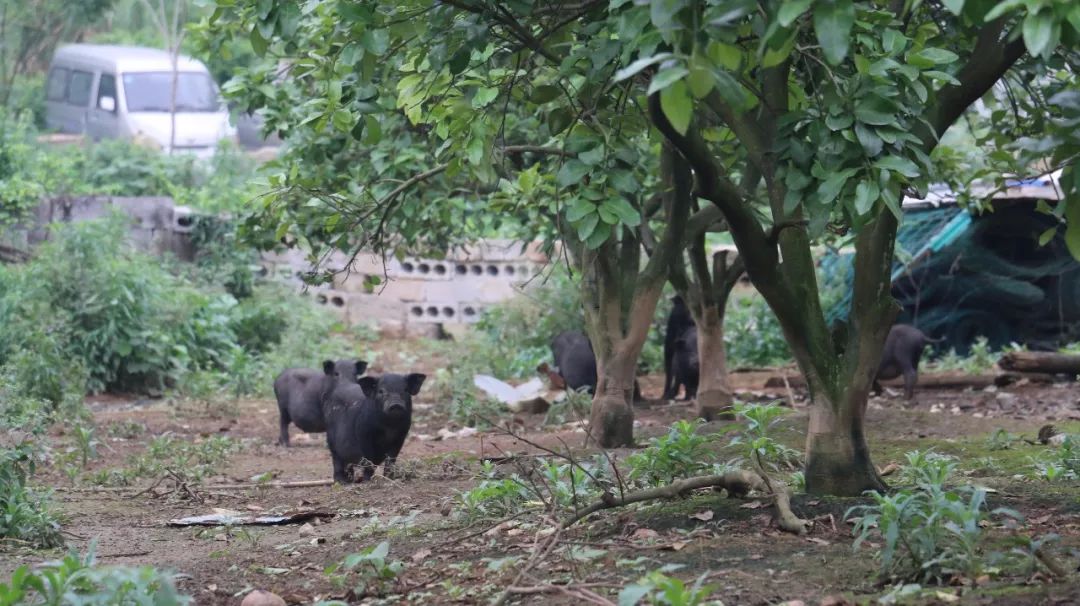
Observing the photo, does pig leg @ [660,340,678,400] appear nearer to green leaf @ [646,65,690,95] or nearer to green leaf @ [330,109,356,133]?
green leaf @ [330,109,356,133]

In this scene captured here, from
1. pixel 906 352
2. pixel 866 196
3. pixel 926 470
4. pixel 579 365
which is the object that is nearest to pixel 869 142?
pixel 866 196

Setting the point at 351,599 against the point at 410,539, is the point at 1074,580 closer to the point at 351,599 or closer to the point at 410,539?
the point at 351,599

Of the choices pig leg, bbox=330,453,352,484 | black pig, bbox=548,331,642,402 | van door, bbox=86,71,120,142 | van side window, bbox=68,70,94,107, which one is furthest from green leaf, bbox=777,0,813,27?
van side window, bbox=68,70,94,107

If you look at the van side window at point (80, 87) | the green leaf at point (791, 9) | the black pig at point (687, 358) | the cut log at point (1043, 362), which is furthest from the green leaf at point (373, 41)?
the van side window at point (80, 87)

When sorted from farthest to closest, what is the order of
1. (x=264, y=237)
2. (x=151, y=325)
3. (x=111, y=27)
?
(x=111, y=27) < (x=151, y=325) < (x=264, y=237)

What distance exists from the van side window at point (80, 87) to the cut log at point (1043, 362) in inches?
730

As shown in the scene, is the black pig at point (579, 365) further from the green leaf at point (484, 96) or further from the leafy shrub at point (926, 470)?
the green leaf at point (484, 96)

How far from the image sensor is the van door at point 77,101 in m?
25.2

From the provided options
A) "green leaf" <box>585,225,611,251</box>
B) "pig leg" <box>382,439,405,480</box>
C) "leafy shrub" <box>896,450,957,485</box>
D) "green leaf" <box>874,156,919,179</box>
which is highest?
"green leaf" <box>874,156,919,179</box>

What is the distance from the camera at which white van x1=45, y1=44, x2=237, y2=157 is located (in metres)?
24.5

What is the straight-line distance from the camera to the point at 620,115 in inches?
241

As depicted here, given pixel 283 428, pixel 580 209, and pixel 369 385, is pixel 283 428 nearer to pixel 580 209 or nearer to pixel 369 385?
pixel 369 385

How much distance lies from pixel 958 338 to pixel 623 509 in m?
11.1

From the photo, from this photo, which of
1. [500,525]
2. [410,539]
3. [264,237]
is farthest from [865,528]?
[264,237]
